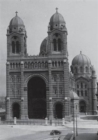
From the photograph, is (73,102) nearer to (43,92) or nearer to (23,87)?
(43,92)

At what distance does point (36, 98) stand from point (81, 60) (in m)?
34.5

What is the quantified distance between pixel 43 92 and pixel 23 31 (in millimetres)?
15179

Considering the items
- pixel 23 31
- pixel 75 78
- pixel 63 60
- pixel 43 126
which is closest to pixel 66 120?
pixel 43 126

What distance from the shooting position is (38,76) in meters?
63.6

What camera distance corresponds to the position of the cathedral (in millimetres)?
62438

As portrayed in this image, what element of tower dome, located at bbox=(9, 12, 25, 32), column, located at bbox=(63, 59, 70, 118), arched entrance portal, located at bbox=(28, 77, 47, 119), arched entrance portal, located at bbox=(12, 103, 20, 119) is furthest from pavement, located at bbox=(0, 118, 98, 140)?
tower dome, located at bbox=(9, 12, 25, 32)

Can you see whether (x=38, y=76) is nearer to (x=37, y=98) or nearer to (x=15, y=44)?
(x=37, y=98)

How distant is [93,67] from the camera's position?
3647 inches

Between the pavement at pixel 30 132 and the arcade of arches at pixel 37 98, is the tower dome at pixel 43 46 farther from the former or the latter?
the pavement at pixel 30 132

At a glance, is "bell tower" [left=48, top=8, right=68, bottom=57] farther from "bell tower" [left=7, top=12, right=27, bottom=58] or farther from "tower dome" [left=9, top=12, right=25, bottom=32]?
"tower dome" [left=9, top=12, right=25, bottom=32]

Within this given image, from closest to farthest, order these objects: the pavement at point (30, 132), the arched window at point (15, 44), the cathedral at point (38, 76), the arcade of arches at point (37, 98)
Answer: the pavement at point (30, 132) → the cathedral at point (38, 76) → the arched window at point (15, 44) → the arcade of arches at point (37, 98)

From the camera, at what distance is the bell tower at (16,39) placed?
6475 centimetres

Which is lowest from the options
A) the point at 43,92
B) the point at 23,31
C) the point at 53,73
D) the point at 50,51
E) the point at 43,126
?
the point at 43,126

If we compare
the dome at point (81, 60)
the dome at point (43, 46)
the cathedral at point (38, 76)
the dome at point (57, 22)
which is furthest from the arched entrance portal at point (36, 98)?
the dome at point (81, 60)
